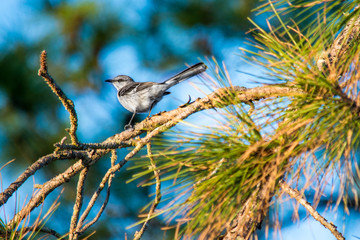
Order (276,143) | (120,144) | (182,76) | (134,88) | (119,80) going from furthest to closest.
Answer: (119,80), (134,88), (182,76), (120,144), (276,143)

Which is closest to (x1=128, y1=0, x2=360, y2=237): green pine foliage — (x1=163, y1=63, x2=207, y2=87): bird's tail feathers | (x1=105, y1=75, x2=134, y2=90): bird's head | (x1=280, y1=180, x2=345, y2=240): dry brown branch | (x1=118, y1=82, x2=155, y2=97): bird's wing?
(x1=280, y1=180, x2=345, y2=240): dry brown branch

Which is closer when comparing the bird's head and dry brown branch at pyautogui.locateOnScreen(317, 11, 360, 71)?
dry brown branch at pyautogui.locateOnScreen(317, 11, 360, 71)

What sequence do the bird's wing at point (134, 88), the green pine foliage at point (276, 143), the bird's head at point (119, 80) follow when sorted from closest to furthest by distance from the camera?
the green pine foliage at point (276, 143) < the bird's wing at point (134, 88) < the bird's head at point (119, 80)

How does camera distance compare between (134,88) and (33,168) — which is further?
(134,88)

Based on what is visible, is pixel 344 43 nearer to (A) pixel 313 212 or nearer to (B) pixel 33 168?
(A) pixel 313 212

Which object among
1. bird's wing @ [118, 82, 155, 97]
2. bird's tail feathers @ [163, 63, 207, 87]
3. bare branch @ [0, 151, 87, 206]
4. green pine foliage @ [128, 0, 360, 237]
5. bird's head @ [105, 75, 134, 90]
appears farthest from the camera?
bird's head @ [105, 75, 134, 90]

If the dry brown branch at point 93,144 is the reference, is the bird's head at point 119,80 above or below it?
above

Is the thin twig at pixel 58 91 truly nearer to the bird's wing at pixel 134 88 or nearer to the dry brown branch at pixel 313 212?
the dry brown branch at pixel 313 212

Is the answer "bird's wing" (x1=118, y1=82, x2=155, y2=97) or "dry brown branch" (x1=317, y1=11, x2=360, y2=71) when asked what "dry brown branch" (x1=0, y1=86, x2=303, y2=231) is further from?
"bird's wing" (x1=118, y1=82, x2=155, y2=97)

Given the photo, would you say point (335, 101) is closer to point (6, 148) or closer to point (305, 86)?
point (305, 86)

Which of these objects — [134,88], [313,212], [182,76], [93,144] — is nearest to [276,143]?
[313,212]

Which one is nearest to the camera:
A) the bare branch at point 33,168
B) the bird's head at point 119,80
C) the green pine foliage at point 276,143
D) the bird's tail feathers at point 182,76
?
the green pine foliage at point 276,143

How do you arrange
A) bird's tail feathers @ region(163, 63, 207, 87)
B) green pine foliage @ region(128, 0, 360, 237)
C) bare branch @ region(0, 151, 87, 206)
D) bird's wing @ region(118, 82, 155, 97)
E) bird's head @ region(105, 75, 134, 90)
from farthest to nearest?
1. bird's head @ region(105, 75, 134, 90)
2. bird's wing @ region(118, 82, 155, 97)
3. bird's tail feathers @ region(163, 63, 207, 87)
4. bare branch @ region(0, 151, 87, 206)
5. green pine foliage @ region(128, 0, 360, 237)

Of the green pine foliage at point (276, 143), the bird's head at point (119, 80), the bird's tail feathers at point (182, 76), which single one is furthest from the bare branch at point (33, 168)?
the bird's head at point (119, 80)
